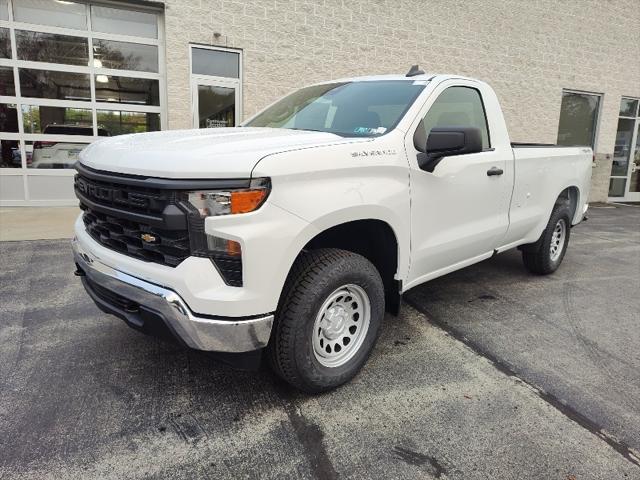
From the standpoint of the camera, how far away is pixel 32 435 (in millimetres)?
2473

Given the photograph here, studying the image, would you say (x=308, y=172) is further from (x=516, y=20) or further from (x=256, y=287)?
(x=516, y=20)

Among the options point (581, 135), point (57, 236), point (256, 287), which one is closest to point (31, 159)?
point (57, 236)

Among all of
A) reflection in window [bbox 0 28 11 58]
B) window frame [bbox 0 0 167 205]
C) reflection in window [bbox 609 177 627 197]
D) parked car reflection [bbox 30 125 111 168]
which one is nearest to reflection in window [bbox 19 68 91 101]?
window frame [bbox 0 0 167 205]

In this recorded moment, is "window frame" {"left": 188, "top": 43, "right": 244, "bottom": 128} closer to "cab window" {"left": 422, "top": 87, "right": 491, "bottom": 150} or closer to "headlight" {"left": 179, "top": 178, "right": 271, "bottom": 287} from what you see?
"cab window" {"left": 422, "top": 87, "right": 491, "bottom": 150}

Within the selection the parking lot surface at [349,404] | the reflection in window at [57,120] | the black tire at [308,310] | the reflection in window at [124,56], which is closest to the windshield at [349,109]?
the black tire at [308,310]

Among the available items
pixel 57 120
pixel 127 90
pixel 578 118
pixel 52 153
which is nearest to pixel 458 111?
pixel 127 90

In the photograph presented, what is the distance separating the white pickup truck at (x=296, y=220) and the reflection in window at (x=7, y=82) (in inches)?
257

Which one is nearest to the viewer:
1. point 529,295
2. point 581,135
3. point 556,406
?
point 556,406

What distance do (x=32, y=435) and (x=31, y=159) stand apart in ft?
24.5

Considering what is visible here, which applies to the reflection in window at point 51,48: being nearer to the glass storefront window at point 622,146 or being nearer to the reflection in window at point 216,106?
the reflection in window at point 216,106

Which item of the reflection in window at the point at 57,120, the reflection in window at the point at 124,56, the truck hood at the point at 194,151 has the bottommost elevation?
the truck hood at the point at 194,151

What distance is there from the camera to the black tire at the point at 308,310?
8.43ft

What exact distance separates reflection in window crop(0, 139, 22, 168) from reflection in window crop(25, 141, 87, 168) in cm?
16

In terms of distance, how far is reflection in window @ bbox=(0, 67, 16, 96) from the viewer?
8.20 meters
